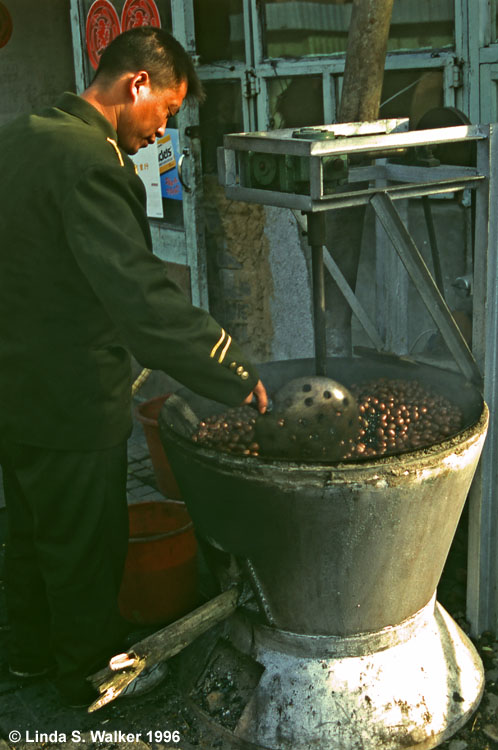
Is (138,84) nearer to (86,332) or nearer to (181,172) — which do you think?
(86,332)

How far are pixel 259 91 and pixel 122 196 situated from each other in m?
2.29

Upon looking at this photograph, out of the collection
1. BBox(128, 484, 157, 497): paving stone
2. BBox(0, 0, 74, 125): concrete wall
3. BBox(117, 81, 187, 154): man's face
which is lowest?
BBox(128, 484, 157, 497): paving stone

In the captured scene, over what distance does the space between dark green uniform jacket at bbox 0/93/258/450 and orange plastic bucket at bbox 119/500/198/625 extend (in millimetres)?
733

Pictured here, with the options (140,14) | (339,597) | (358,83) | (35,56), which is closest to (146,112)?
(358,83)

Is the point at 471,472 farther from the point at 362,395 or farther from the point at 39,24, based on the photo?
the point at 39,24

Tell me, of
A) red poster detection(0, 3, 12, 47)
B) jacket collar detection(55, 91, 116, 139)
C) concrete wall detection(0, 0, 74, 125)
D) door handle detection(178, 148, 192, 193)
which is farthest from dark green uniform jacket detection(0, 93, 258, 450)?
red poster detection(0, 3, 12, 47)

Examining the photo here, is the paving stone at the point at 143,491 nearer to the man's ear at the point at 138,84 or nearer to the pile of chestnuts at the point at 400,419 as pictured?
the pile of chestnuts at the point at 400,419

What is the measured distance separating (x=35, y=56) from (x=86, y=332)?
474cm

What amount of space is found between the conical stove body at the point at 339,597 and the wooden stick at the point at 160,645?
12 cm

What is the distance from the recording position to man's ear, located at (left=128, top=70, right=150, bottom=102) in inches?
116

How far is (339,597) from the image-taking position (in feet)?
9.32

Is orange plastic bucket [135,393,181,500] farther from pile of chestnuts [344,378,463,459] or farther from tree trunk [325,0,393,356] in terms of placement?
pile of chestnuts [344,378,463,459]

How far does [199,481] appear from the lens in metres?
2.85

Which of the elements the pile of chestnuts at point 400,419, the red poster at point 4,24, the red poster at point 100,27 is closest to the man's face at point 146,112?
the pile of chestnuts at point 400,419
